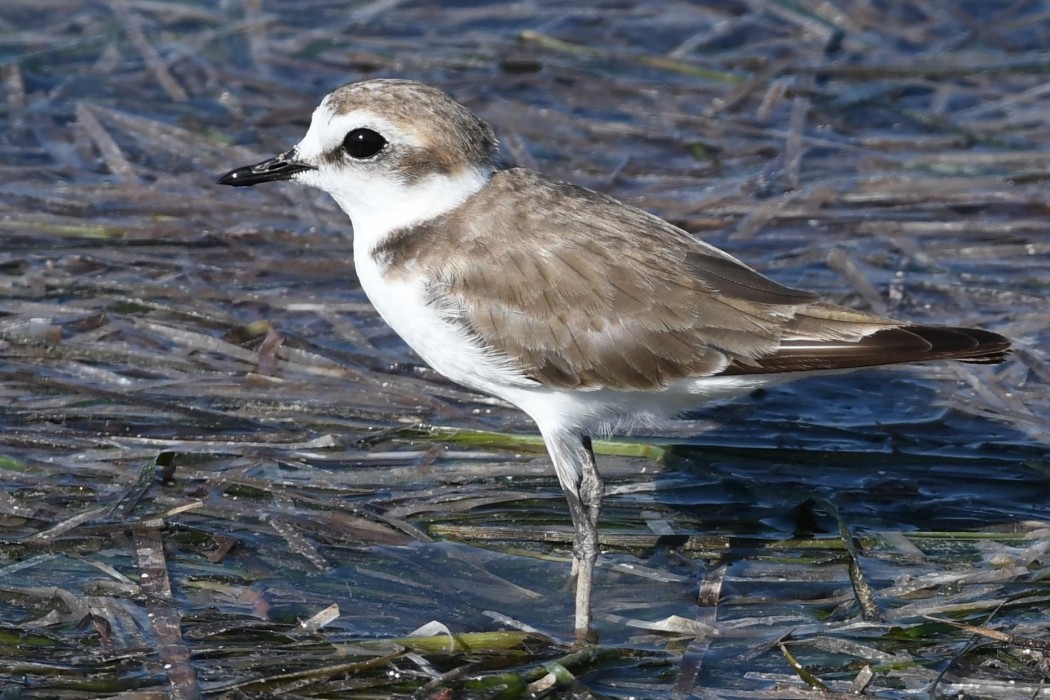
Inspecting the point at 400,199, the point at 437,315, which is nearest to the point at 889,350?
the point at 437,315

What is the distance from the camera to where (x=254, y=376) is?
700 centimetres

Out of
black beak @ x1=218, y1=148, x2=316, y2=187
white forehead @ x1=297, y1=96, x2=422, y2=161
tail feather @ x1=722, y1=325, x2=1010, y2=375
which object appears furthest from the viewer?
black beak @ x1=218, y1=148, x2=316, y2=187

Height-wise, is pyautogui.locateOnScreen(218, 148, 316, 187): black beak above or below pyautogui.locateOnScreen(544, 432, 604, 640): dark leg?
above

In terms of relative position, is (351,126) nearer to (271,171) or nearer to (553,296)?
(271,171)

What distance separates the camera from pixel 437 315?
5.61 metres

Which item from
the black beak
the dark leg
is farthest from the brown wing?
the black beak

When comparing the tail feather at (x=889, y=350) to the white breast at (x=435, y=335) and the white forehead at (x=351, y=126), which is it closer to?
the white breast at (x=435, y=335)

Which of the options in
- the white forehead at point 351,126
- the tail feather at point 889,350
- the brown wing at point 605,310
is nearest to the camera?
the tail feather at point 889,350

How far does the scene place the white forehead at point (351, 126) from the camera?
573cm

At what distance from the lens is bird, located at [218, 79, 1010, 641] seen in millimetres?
5609

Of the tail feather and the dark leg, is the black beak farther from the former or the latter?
the tail feather

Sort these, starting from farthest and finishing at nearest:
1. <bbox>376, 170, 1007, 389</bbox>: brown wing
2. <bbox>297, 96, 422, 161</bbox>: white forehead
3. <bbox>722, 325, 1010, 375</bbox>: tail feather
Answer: <bbox>297, 96, 422, 161</bbox>: white forehead
<bbox>376, 170, 1007, 389</bbox>: brown wing
<bbox>722, 325, 1010, 375</bbox>: tail feather

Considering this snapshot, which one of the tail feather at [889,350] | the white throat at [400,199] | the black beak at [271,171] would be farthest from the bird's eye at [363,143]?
the tail feather at [889,350]

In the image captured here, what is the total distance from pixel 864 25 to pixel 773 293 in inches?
211
